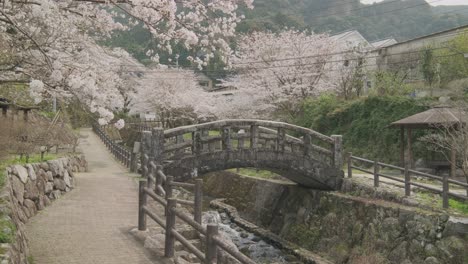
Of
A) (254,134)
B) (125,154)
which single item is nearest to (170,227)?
(254,134)

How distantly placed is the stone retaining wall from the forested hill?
54.9 metres

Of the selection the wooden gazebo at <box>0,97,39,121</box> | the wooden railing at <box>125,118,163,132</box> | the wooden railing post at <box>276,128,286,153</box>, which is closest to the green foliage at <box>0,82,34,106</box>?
the wooden gazebo at <box>0,97,39,121</box>

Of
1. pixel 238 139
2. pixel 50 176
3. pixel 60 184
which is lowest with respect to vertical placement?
pixel 60 184

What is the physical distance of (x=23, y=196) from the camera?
997cm

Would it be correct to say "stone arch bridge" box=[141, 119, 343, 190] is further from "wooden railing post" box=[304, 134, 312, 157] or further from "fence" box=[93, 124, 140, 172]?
"fence" box=[93, 124, 140, 172]

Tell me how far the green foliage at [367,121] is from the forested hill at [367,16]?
41.4 metres

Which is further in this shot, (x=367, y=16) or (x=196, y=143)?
(x=367, y=16)

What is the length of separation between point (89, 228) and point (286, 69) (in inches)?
920

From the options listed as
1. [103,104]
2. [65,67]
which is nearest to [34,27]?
[65,67]

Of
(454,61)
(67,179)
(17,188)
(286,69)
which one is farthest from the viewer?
(286,69)

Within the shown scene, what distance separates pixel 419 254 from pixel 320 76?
21012 mm

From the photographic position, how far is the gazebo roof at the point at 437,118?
14906 mm

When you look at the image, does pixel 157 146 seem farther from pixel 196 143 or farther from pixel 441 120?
pixel 441 120

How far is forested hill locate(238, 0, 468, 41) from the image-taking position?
67.2 metres
